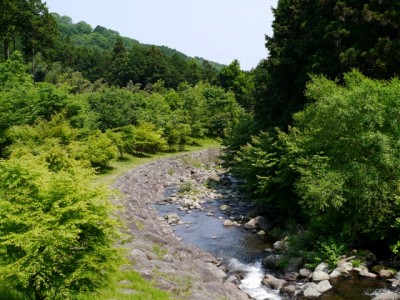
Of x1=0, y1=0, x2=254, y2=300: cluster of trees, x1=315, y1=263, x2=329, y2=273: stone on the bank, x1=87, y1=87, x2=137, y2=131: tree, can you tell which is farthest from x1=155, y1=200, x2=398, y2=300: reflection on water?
x1=87, y1=87, x2=137, y2=131: tree

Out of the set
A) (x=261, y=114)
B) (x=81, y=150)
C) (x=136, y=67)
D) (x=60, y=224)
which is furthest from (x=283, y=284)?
(x=136, y=67)

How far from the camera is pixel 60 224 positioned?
7.84 m

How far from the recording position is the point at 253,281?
675 inches

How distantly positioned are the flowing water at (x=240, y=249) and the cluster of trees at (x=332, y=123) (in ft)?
7.62

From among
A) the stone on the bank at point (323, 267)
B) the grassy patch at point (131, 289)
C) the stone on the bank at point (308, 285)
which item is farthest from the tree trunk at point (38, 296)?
the stone on the bank at point (323, 267)

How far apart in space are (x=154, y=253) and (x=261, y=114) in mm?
17614

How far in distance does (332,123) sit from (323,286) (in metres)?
7.21

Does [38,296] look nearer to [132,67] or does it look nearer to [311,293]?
[311,293]

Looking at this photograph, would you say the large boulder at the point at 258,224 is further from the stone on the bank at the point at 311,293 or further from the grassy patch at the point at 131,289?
the grassy patch at the point at 131,289

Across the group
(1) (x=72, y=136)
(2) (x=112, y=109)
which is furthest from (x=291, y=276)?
(2) (x=112, y=109)

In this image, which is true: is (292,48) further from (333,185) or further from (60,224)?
(60,224)

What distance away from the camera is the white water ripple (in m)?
15.7

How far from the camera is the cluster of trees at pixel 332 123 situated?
16922mm

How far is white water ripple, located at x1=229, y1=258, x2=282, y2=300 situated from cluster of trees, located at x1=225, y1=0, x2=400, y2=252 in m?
3.22
